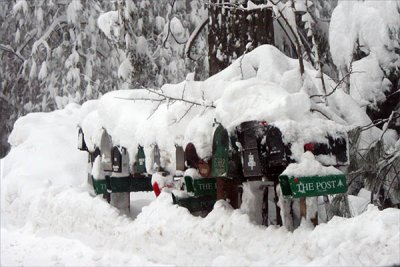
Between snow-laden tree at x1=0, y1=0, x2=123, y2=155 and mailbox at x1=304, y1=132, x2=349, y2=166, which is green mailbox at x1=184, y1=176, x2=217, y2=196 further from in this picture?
snow-laden tree at x1=0, y1=0, x2=123, y2=155

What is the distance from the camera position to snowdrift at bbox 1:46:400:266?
363 cm

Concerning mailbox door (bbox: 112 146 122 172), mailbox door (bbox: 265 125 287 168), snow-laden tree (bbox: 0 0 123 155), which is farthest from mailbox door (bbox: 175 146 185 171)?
snow-laden tree (bbox: 0 0 123 155)

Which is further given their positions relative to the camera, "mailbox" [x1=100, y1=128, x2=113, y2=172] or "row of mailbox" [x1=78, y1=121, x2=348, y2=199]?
"mailbox" [x1=100, y1=128, x2=113, y2=172]

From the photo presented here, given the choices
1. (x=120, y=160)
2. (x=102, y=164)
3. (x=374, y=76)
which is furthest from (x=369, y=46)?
(x=102, y=164)

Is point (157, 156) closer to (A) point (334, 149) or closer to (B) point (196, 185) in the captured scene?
(B) point (196, 185)

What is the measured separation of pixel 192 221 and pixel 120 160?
1.63 metres

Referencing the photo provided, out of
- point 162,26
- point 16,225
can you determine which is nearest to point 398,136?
point 16,225

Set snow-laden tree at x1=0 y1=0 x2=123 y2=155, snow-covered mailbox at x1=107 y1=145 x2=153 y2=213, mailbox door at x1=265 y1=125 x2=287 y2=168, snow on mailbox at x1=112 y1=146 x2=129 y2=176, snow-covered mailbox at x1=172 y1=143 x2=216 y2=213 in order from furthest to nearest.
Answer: snow-laden tree at x1=0 y1=0 x2=123 y2=155
snow on mailbox at x1=112 y1=146 x2=129 y2=176
snow-covered mailbox at x1=107 y1=145 x2=153 y2=213
snow-covered mailbox at x1=172 y1=143 x2=216 y2=213
mailbox door at x1=265 y1=125 x2=287 y2=168

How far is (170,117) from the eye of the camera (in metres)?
5.57

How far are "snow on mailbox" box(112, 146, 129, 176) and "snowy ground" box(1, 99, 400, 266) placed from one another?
1.98ft

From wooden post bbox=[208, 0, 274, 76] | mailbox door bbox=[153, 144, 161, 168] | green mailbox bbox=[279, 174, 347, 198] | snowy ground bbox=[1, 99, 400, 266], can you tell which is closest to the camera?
snowy ground bbox=[1, 99, 400, 266]

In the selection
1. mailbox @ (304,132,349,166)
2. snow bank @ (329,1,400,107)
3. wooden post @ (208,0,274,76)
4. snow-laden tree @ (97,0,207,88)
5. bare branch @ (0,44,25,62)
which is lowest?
mailbox @ (304,132,349,166)

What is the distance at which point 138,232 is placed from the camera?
552 centimetres

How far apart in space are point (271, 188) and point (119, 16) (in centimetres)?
667
